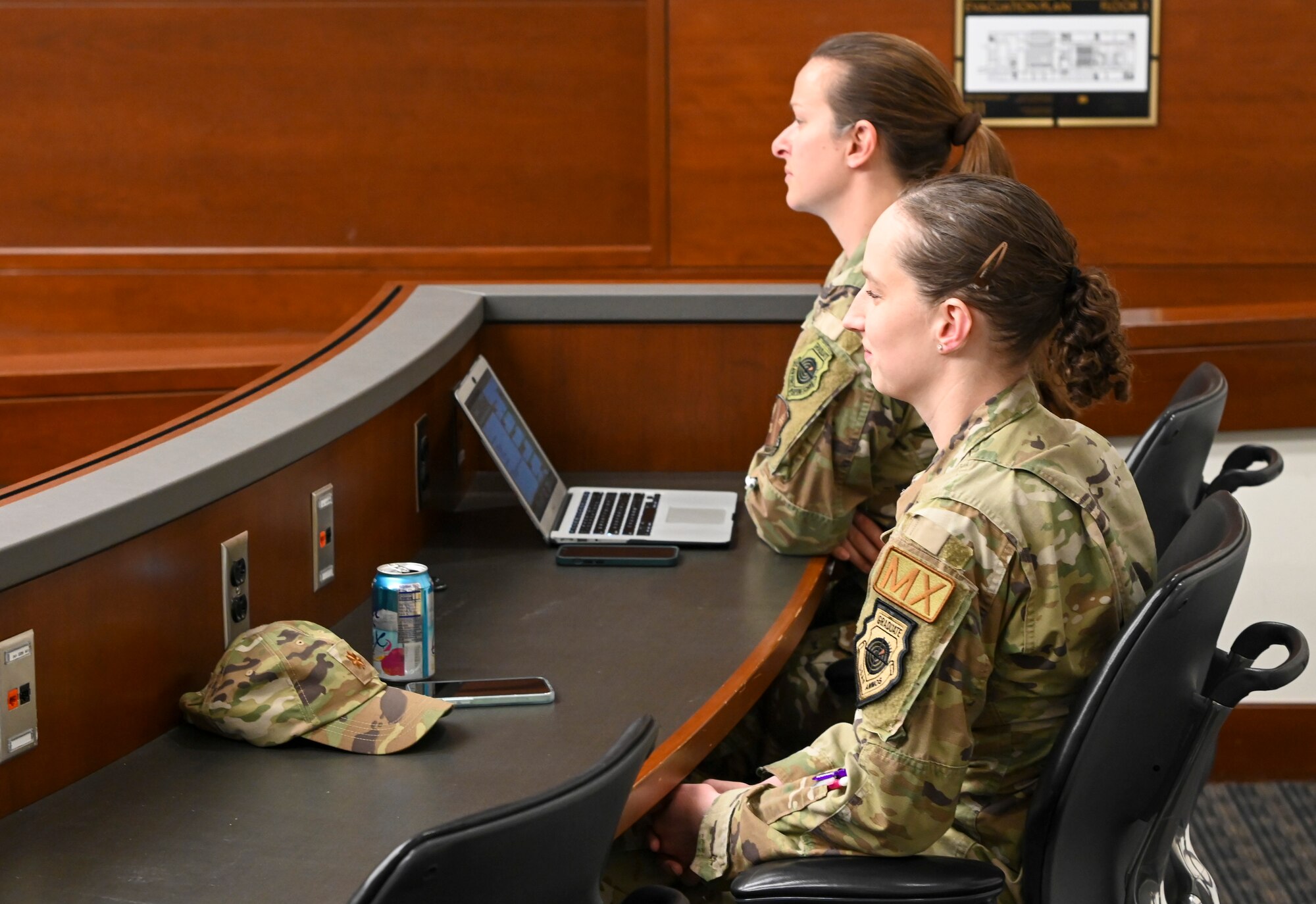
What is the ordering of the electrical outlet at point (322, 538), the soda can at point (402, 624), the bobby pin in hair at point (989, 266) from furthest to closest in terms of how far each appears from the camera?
1. the electrical outlet at point (322, 538)
2. the soda can at point (402, 624)
3. the bobby pin in hair at point (989, 266)

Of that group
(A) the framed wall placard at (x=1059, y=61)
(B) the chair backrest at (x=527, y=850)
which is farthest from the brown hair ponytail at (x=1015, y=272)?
(A) the framed wall placard at (x=1059, y=61)

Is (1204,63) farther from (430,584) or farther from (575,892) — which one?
(575,892)

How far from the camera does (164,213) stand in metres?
3.89

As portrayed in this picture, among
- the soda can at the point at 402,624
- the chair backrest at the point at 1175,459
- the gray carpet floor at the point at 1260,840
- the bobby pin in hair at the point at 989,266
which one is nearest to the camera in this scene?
the bobby pin in hair at the point at 989,266

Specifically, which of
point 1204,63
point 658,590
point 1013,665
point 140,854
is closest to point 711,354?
point 658,590

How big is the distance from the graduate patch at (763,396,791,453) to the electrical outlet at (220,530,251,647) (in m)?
0.81

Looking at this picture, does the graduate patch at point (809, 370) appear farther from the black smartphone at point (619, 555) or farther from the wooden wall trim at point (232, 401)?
the wooden wall trim at point (232, 401)

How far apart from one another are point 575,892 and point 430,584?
0.66 m

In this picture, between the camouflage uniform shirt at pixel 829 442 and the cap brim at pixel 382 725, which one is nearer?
the cap brim at pixel 382 725

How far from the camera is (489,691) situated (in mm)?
1548

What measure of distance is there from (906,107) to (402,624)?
107 cm

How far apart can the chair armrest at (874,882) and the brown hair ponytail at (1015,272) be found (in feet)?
1.68

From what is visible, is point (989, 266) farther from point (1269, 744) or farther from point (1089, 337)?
point (1269, 744)

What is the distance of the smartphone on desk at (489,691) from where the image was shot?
153 cm
